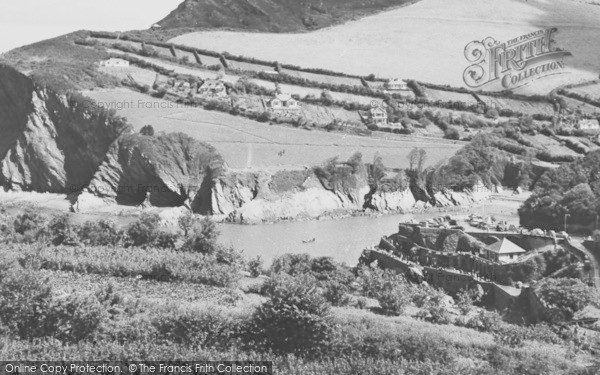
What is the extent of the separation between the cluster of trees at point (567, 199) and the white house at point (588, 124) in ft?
61.9

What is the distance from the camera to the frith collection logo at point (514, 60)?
116750mm

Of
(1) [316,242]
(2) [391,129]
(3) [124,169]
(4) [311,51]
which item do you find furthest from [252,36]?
(1) [316,242]

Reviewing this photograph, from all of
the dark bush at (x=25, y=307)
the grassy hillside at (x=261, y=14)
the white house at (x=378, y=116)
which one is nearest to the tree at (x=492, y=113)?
the white house at (x=378, y=116)

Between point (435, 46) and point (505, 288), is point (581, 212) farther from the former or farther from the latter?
point (435, 46)

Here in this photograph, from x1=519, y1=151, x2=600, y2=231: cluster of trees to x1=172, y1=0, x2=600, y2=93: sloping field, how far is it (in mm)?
37279

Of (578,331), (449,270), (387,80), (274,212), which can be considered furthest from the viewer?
(387,80)

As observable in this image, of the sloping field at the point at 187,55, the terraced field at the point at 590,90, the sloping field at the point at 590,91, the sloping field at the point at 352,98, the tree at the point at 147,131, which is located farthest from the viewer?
the terraced field at the point at 590,90

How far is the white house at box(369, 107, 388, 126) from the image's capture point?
307 ft

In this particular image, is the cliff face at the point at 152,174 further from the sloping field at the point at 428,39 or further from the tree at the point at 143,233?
the sloping field at the point at 428,39

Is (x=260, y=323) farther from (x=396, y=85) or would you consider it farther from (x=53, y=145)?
(x=396, y=85)

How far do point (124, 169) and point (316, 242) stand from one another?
23.4 meters

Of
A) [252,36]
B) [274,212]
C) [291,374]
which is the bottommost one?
[274,212]

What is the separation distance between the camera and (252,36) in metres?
127

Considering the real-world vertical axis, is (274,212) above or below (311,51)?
below
